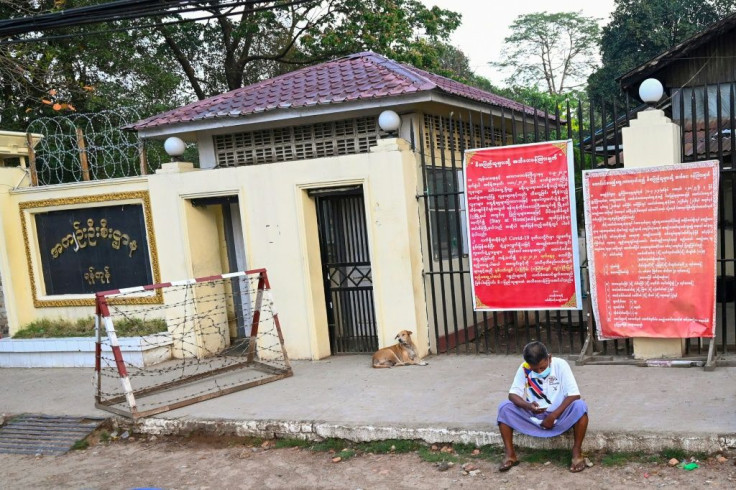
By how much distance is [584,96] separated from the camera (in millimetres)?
30969

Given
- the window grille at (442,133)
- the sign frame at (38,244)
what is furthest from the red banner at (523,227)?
the sign frame at (38,244)

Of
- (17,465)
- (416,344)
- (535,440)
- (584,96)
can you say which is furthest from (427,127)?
(584,96)

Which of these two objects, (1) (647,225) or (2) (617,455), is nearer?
(2) (617,455)

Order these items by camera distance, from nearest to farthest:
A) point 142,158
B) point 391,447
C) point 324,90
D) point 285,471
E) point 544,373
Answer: point 544,373, point 285,471, point 391,447, point 324,90, point 142,158

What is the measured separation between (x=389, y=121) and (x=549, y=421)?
4071 mm

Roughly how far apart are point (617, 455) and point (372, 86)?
503 cm

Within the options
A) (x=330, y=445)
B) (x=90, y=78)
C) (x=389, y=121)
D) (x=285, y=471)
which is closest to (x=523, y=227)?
(x=389, y=121)

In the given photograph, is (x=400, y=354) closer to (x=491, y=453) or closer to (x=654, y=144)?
(x=491, y=453)

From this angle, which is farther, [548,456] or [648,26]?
[648,26]

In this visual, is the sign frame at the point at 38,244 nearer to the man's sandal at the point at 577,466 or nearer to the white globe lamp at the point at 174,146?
the white globe lamp at the point at 174,146

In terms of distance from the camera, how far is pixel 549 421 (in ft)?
15.7

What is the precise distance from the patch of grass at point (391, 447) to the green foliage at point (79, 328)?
15.8ft

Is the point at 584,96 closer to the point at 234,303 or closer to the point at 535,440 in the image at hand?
the point at 234,303

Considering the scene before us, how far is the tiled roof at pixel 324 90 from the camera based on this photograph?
7.83 m
